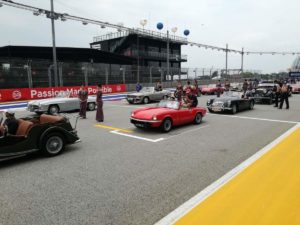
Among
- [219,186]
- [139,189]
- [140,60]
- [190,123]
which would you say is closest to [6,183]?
[139,189]

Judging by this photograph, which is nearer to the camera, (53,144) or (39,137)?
(39,137)

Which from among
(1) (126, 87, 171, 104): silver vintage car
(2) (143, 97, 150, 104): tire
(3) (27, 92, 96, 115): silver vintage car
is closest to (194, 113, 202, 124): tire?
(3) (27, 92, 96, 115): silver vintage car

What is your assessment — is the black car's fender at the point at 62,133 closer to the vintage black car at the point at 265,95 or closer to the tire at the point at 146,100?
the tire at the point at 146,100

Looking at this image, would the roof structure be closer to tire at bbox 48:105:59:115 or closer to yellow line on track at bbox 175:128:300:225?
tire at bbox 48:105:59:115

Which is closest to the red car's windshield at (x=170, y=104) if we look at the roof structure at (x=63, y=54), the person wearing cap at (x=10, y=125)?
the person wearing cap at (x=10, y=125)

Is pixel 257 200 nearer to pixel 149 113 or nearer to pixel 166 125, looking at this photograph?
pixel 166 125

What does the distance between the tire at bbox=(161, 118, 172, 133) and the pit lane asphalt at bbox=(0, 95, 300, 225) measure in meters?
0.28

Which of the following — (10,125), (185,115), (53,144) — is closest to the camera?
(10,125)

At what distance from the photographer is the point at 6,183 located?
4.64 meters

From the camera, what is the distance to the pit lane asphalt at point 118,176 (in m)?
3.58

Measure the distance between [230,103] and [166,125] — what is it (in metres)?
5.57

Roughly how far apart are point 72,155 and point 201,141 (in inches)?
149

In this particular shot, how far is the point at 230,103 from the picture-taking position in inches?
508

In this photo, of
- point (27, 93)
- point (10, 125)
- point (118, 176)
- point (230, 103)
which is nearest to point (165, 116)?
point (118, 176)
